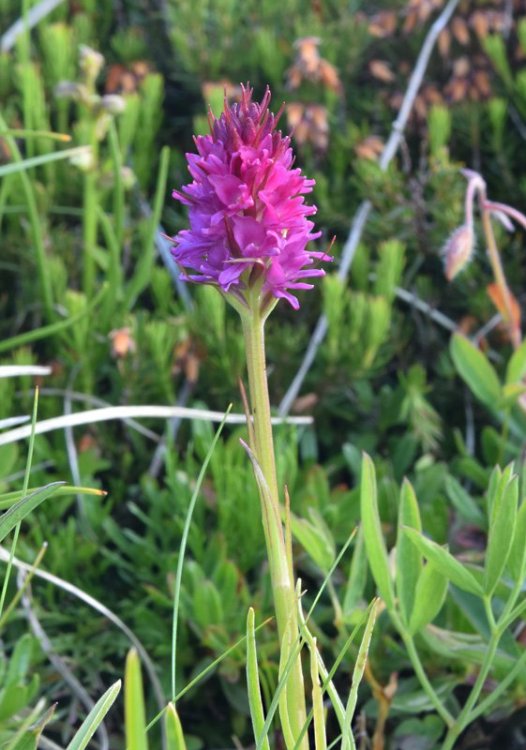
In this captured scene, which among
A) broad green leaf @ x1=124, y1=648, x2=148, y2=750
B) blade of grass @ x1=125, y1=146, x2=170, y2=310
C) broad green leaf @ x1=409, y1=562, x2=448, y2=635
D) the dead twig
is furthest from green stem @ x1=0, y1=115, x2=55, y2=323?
broad green leaf @ x1=124, y1=648, x2=148, y2=750

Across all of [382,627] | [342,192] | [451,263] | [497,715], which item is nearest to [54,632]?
[382,627]

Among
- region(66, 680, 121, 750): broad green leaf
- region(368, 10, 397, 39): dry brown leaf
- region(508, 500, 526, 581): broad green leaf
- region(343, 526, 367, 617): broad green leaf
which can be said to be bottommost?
region(343, 526, 367, 617): broad green leaf

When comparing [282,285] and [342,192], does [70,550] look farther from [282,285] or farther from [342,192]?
[342,192]

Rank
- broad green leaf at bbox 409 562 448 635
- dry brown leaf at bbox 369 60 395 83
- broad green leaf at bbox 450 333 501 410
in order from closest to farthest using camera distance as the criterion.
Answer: broad green leaf at bbox 409 562 448 635, broad green leaf at bbox 450 333 501 410, dry brown leaf at bbox 369 60 395 83

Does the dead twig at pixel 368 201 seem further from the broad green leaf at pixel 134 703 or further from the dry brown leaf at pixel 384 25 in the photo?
the broad green leaf at pixel 134 703

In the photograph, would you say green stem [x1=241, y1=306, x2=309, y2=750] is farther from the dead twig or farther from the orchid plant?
the dead twig

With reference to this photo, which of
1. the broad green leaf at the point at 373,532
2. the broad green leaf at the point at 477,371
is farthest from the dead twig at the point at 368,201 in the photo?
the broad green leaf at the point at 373,532
